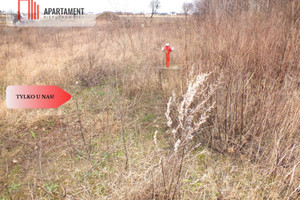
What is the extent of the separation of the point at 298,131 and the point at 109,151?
2.03 meters

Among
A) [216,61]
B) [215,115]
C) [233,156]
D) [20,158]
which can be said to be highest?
[216,61]

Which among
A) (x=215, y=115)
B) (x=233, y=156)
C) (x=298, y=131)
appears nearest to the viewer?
(x=298, y=131)

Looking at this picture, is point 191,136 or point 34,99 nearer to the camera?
point 191,136

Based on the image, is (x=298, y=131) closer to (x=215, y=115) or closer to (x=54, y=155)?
(x=215, y=115)

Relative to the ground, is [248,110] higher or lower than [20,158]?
higher

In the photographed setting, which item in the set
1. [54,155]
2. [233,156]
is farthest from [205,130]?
[54,155]

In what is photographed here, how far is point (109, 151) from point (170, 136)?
80cm

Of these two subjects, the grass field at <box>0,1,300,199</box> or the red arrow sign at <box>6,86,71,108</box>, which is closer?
the grass field at <box>0,1,300,199</box>

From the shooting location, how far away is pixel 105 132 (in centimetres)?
244

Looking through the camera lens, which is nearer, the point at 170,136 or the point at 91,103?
the point at 170,136

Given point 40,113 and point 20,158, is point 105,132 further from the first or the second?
point 40,113

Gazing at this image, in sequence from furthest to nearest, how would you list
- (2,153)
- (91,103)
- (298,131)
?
(91,103)
(2,153)
(298,131)

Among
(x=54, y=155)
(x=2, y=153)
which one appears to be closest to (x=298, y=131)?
(x=54, y=155)

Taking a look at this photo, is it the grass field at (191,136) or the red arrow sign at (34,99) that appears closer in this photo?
the grass field at (191,136)
